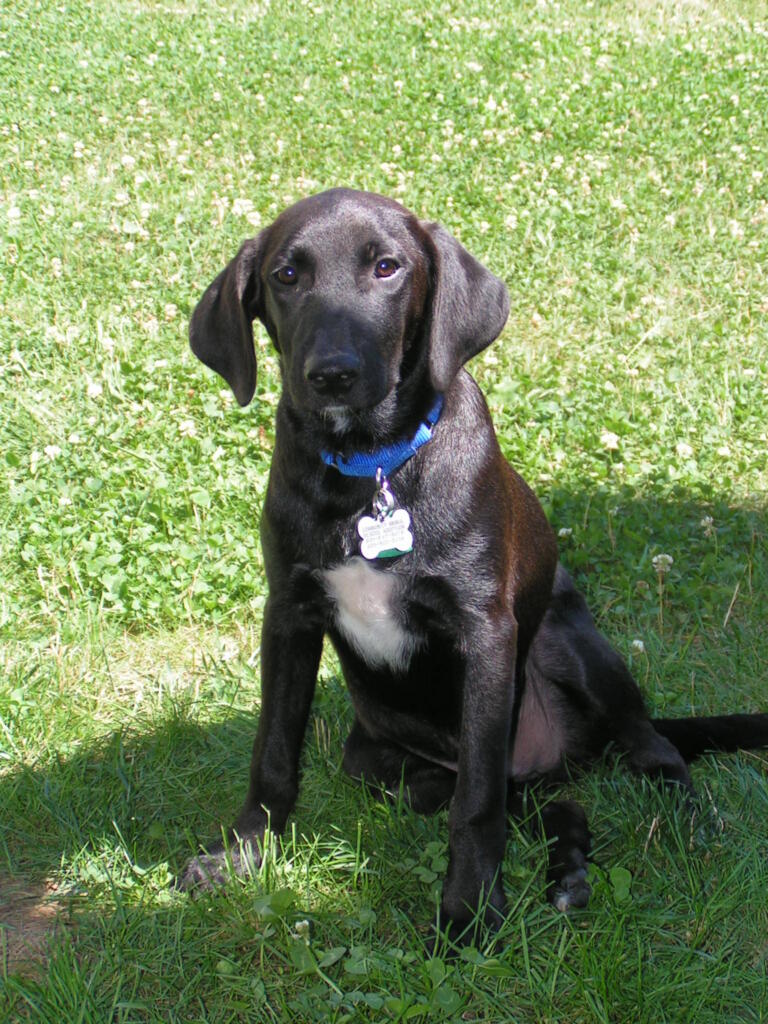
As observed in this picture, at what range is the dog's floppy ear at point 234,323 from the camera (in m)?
2.90

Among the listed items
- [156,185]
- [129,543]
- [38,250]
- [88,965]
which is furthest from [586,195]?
[88,965]

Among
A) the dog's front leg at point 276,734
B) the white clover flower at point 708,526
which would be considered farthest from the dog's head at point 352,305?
the white clover flower at point 708,526

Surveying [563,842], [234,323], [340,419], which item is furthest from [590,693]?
[234,323]

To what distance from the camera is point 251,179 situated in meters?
7.64

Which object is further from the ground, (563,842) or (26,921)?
(563,842)

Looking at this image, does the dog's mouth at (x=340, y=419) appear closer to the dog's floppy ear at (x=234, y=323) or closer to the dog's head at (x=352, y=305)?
the dog's head at (x=352, y=305)

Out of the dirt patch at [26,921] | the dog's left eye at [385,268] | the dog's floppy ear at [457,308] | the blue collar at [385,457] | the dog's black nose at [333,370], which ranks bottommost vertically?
the dirt patch at [26,921]

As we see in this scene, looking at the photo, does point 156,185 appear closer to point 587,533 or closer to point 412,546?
point 587,533

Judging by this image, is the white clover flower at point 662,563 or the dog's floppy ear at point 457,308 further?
the white clover flower at point 662,563

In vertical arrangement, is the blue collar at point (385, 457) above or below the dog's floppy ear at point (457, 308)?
below

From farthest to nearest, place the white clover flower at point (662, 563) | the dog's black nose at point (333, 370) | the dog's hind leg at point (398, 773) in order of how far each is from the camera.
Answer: the white clover flower at point (662, 563)
the dog's hind leg at point (398, 773)
the dog's black nose at point (333, 370)

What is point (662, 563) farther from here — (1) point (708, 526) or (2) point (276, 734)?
(2) point (276, 734)

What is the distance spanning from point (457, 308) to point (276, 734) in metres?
1.22

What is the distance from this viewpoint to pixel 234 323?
2914 millimetres
